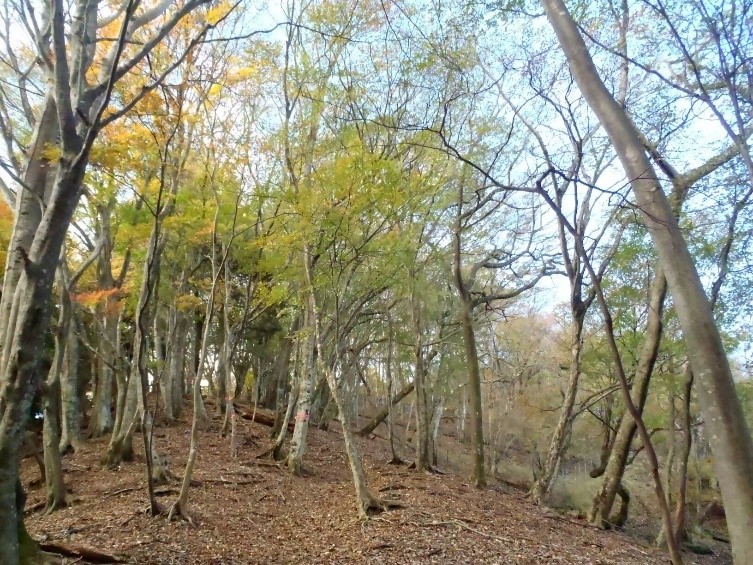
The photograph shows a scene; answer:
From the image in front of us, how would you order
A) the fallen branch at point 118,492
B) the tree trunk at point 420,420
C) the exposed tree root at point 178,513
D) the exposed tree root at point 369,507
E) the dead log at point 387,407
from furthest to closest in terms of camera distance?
1. the dead log at point 387,407
2. the tree trunk at point 420,420
3. the fallen branch at point 118,492
4. the exposed tree root at point 369,507
5. the exposed tree root at point 178,513

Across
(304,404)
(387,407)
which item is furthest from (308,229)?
(387,407)

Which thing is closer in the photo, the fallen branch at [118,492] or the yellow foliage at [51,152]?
the yellow foliage at [51,152]

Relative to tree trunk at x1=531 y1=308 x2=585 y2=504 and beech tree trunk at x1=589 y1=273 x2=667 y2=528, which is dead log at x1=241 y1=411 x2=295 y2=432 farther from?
beech tree trunk at x1=589 y1=273 x2=667 y2=528

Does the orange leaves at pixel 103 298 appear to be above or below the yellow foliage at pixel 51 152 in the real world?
below

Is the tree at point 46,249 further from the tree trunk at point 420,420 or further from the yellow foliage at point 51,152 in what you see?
the tree trunk at point 420,420

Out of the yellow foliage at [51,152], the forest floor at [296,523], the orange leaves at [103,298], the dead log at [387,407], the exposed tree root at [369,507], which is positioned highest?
Answer: the yellow foliage at [51,152]

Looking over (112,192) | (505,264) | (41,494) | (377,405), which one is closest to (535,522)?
(505,264)

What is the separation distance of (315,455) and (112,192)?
8.25m

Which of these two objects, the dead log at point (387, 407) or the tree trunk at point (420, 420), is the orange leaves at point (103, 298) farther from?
the dead log at point (387, 407)

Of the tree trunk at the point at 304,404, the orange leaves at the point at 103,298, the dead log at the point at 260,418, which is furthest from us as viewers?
the dead log at the point at 260,418

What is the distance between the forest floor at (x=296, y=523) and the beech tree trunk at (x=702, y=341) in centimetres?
320

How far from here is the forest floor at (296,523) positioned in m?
5.54

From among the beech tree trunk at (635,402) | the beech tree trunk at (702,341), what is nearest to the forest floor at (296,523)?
the beech tree trunk at (635,402)

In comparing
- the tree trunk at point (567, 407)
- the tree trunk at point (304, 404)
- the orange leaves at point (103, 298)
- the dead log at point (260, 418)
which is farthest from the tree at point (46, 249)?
the dead log at point (260, 418)
